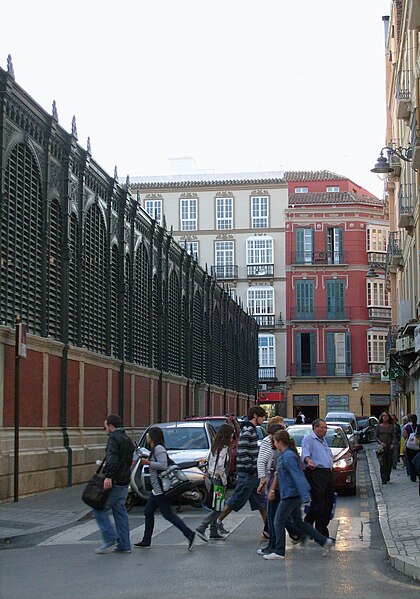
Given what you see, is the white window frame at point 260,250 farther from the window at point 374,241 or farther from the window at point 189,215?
the window at point 374,241

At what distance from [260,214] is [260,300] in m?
6.51

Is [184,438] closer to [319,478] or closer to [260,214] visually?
[319,478]

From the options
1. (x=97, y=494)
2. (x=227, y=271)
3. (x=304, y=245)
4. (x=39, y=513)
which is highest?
(x=304, y=245)

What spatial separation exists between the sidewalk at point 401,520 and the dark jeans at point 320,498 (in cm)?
85

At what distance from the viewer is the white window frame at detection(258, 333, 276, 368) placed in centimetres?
7119

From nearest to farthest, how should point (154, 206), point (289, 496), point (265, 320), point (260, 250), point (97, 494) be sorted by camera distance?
point (289, 496)
point (97, 494)
point (265, 320)
point (260, 250)
point (154, 206)

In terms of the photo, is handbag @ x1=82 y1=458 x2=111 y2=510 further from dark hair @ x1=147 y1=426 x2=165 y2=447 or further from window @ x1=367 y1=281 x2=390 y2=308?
window @ x1=367 y1=281 x2=390 y2=308

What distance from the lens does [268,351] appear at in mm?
71250

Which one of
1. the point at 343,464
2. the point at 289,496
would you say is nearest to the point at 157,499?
the point at 289,496

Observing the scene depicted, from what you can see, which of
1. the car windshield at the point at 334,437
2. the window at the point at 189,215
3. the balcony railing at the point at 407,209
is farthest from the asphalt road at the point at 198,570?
the window at the point at 189,215

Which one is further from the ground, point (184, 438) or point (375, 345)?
point (375, 345)

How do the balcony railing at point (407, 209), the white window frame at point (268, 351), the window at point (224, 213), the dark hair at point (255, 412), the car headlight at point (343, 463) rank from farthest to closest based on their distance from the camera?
the window at point (224, 213) → the white window frame at point (268, 351) → the balcony railing at point (407, 209) → the car headlight at point (343, 463) → the dark hair at point (255, 412)

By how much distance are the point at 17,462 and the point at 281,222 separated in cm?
5471

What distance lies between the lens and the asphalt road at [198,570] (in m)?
9.46
